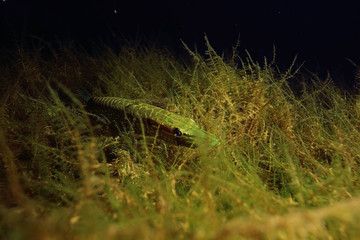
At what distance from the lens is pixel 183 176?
2.03m

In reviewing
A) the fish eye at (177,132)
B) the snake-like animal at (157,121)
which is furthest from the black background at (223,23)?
the fish eye at (177,132)

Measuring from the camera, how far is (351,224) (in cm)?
115

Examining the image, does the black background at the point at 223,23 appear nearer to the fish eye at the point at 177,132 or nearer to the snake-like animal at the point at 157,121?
the snake-like animal at the point at 157,121

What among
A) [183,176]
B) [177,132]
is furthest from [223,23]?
[183,176]

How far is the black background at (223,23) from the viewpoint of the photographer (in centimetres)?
1048

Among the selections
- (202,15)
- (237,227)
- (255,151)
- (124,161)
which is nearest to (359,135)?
(255,151)

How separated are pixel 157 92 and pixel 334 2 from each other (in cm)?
1257

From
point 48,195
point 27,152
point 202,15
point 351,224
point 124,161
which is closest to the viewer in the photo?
point 351,224

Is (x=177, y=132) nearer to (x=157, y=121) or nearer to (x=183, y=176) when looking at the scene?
(x=157, y=121)

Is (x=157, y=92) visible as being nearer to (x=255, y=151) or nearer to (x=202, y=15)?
(x=255, y=151)

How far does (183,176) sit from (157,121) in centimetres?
89

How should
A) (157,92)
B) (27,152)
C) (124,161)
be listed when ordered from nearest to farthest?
(124,161)
(27,152)
(157,92)

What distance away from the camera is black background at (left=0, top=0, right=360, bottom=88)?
1048cm

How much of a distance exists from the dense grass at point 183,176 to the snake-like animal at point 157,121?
0.52 ft
